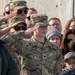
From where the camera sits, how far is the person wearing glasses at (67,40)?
700 cm

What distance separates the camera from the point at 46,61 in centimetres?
630

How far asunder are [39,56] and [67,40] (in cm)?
95

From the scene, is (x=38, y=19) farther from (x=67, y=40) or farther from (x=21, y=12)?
(x=67, y=40)

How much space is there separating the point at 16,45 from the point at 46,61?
0.49 m

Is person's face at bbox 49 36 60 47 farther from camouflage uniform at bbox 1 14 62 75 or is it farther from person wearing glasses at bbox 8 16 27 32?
person wearing glasses at bbox 8 16 27 32

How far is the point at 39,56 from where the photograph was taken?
6.28 meters

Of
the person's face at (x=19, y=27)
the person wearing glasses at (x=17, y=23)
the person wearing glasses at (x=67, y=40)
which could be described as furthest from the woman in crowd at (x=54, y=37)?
the person's face at (x=19, y=27)

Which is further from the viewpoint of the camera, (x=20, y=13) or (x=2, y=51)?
(x=20, y=13)

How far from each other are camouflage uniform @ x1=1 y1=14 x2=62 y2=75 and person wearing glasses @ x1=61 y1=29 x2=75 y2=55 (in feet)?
1.88

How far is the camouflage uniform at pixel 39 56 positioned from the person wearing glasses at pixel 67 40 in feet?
1.88

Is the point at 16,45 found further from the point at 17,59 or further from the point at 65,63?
the point at 65,63

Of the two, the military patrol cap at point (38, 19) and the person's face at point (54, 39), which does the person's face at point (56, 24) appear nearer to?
A: the person's face at point (54, 39)

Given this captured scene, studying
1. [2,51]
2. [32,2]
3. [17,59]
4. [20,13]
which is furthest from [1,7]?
[2,51]

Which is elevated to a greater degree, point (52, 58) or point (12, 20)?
point (12, 20)
